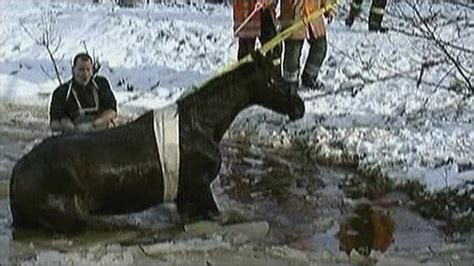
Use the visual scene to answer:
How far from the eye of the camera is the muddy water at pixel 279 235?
801 cm

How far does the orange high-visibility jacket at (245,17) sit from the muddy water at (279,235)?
4305mm

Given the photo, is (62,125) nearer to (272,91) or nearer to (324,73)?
(272,91)

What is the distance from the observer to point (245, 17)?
55.9 feet

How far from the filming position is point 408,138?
13219 millimetres

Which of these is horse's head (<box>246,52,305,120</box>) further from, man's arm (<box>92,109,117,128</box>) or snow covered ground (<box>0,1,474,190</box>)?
snow covered ground (<box>0,1,474,190</box>)

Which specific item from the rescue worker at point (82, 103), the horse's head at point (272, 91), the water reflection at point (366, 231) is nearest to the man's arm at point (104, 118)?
the rescue worker at point (82, 103)

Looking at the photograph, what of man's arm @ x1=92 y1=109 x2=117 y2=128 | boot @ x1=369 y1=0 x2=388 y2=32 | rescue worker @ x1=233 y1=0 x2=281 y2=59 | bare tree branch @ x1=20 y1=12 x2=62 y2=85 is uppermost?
man's arm @ x1=92 y1=109 x2=117 y2=128

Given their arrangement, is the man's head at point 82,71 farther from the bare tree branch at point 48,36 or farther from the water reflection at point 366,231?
the bare tree branch at point 48,36

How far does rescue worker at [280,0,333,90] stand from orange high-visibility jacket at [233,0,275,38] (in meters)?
→ 0.49

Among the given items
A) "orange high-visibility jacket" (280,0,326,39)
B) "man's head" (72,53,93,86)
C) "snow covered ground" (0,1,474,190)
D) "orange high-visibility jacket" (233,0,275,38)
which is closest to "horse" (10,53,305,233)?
"man's head" (72,53,93,86)

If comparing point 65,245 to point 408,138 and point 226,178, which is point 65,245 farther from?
point 408,138

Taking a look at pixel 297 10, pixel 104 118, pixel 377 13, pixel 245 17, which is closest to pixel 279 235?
pixel 104 118

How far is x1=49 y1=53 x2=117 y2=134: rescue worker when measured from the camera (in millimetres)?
10695

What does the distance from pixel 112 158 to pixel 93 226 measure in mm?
550
